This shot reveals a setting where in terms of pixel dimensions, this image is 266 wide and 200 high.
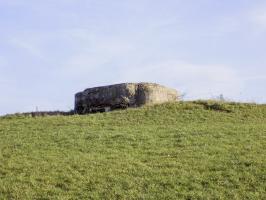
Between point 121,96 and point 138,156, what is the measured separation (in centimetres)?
603

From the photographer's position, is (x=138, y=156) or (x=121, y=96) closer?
(x=138, y=156)

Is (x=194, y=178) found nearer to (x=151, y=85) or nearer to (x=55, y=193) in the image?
(x=55, y=193)

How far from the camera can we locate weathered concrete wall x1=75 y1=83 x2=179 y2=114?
16047 mm

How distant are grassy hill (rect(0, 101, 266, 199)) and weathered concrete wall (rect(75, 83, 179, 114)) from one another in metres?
1.65

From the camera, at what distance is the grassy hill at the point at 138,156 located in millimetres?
8461

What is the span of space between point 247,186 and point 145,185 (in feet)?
4.47

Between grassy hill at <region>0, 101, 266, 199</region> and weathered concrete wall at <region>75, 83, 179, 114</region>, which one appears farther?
weathered concrete wall at <region>75, 83, 179, 114</region>

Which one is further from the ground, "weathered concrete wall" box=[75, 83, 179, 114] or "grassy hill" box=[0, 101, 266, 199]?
"weathered concrete wall" box=[75, 83, 179, 114]

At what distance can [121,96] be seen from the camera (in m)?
16.0

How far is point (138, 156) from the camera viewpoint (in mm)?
10109

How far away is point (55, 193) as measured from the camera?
27.7ft

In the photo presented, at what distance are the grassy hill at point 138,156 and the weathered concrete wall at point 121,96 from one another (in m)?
1.65

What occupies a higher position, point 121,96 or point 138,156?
point 121,96

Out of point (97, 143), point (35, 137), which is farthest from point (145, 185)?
point (35, 137)
